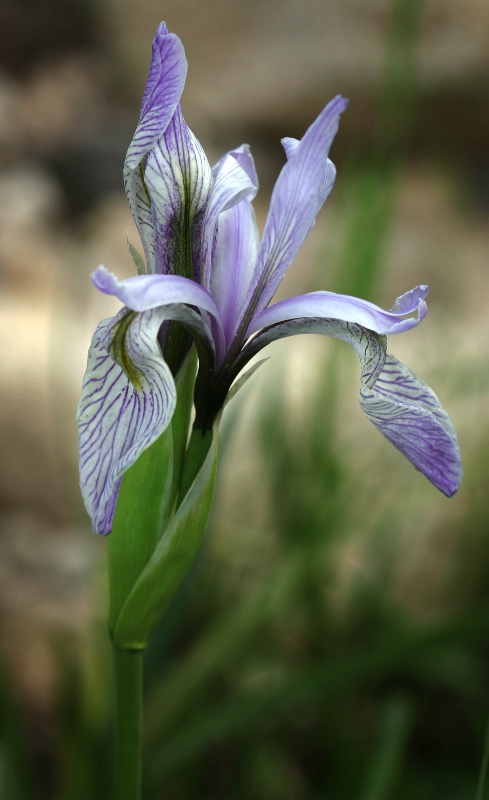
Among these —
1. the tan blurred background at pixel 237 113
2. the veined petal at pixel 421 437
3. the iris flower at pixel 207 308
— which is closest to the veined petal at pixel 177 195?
the iris flower at pixel 207 308

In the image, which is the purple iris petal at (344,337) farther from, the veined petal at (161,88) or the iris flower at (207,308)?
the veined petal at (161,88)

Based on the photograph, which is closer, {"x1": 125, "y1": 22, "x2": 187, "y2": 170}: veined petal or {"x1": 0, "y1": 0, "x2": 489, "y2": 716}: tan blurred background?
{"x1": 125, "y1": 22, "x2": 187, "y2": 170}: veined petal

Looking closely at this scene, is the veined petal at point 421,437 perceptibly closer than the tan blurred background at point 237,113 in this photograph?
Yes

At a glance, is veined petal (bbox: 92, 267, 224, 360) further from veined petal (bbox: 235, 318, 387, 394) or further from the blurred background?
the blurred background

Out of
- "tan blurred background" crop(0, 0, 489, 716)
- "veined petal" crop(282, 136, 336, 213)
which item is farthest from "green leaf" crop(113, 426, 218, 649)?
"tan blurred background" crop(0, 0, 489, 716)

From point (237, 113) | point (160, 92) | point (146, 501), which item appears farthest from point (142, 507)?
point (237, 113)

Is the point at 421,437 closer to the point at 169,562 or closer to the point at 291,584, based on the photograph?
the point at 169,562

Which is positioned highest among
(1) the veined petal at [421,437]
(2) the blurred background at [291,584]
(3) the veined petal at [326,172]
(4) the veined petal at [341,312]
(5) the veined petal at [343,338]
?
(3) the veined petal at [326,172]

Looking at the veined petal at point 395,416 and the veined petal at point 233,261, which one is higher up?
the veined petal at point 233,261
